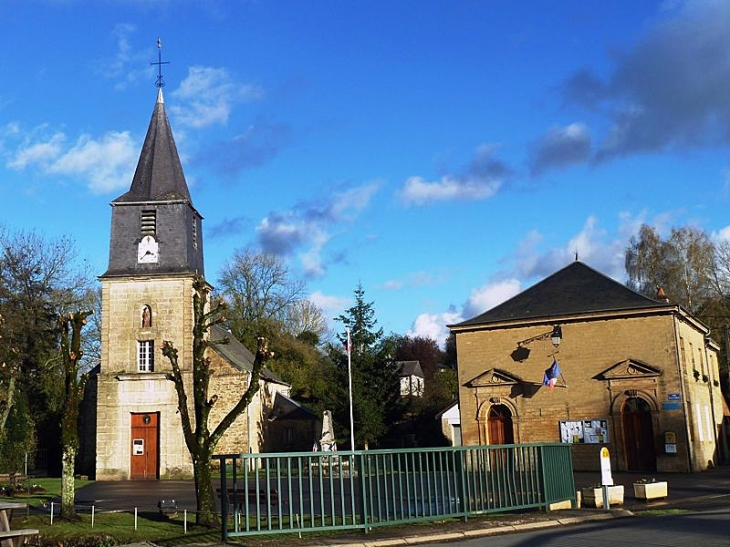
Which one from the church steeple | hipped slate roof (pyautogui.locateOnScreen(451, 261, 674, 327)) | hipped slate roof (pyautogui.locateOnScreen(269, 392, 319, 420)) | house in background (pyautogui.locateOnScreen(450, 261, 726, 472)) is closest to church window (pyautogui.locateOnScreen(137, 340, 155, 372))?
the church steeple

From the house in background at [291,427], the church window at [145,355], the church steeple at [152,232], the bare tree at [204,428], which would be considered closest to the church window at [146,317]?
the church window at [145,355]

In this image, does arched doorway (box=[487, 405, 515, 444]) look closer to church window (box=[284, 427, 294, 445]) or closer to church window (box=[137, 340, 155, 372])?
church window (box=[137, 340, 155, 372])

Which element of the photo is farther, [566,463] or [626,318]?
[626,318]

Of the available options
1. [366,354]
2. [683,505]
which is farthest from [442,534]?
[366,354]

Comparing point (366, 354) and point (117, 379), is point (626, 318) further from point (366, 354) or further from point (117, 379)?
point (117, 379)

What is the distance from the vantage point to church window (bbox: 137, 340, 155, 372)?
109 ft

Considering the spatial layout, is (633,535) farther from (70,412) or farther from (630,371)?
(630,371)

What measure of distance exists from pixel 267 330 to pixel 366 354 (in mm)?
13187

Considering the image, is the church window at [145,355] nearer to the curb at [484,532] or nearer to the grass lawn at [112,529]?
the grass lawn at [112,529]

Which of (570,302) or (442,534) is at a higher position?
(570,302)

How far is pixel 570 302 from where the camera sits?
29375 millimetres

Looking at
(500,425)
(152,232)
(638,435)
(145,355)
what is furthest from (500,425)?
(152,232)

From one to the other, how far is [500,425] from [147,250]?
54.7ft

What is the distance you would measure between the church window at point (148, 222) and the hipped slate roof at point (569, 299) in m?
13.8
